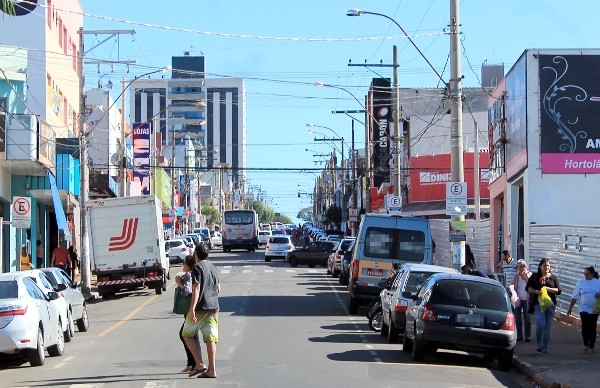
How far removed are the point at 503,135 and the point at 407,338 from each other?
19082 millimetres

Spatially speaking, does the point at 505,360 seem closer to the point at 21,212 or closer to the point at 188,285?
the point at 188,285

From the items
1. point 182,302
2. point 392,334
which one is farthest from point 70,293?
point 182,302

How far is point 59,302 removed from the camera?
65.6 ft

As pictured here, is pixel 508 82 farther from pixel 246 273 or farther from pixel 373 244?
pixel 246 273

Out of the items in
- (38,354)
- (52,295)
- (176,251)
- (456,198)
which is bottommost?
(176,251)

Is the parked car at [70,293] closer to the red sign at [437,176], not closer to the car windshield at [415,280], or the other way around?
the car windshield at [415,280]

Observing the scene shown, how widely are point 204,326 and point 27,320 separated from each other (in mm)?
3695

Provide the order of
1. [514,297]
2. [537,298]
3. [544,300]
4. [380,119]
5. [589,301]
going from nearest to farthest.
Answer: [589,301] < [544,300] < [537,298] < [514,297] < [380,119]

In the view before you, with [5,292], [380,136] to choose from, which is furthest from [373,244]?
[380,136]

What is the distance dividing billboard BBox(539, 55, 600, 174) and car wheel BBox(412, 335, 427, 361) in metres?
15.6

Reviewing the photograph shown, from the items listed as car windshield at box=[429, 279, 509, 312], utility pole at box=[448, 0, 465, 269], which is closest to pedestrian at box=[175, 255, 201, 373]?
car windshield at box=[429, 279, 509, 312]

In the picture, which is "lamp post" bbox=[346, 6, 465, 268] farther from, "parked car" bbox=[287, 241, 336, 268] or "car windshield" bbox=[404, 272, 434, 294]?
"parked car" bbox=[287, 241, 336, 268]

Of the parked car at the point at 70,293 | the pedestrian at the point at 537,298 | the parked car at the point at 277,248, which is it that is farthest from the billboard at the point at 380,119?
the pedestrian at the point at 537,298

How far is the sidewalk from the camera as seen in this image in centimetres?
1528
